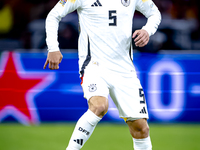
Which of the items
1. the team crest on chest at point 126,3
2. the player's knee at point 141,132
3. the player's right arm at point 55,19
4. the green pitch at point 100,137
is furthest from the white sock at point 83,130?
the green pitch at point 100,137

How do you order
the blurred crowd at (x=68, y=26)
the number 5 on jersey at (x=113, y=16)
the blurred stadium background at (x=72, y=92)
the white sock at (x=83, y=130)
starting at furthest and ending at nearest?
the blurred crowd at (x=68, y=26), the blurred stadium background at (x=72, y=92), the number 5 on jersey at (x=113, y=16), the white sock at (x=83, y=130)

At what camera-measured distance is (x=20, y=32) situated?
7.96m

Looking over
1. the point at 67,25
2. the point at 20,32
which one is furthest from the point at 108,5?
the point at 20,32

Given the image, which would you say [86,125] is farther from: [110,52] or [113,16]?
[113,16]

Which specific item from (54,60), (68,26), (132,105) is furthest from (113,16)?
(68,26)

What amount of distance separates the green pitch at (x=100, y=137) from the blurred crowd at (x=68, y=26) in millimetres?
1861

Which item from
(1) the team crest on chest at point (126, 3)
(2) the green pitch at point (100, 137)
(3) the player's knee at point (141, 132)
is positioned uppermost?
(1) the team crest on chest at point (126, 3)

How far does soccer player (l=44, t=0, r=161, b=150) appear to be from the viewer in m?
2.98

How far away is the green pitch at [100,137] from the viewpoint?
4297 mm

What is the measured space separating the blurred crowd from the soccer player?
140 inches

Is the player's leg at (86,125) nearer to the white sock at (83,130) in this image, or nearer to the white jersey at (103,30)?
the white sock at (83,130)

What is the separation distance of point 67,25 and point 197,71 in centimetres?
281

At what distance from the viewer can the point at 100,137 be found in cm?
479

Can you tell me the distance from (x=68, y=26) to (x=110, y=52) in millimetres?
4366
